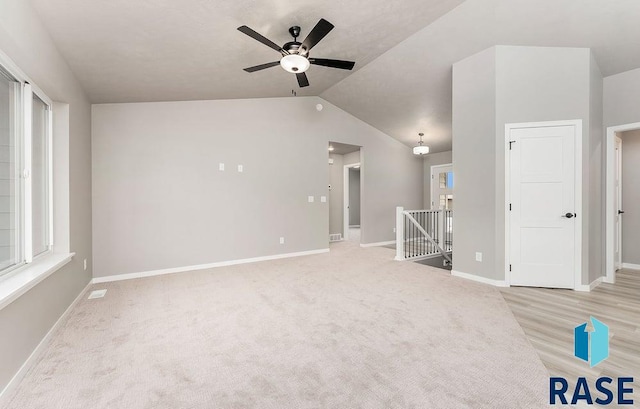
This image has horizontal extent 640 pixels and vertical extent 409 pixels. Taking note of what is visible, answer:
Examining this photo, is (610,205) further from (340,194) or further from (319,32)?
(340,194)

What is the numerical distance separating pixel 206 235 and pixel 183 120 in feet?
6.30

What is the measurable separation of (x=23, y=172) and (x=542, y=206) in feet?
18.0

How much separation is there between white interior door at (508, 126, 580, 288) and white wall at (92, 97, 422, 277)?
3.47 meters

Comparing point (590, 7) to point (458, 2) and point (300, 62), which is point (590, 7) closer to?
point (458, 2)

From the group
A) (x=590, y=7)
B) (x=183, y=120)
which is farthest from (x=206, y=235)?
(x=590, y=7)

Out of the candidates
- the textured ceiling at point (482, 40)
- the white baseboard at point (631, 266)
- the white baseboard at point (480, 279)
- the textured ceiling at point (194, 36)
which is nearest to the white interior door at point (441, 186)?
the textured ceiling at point (482, 40)

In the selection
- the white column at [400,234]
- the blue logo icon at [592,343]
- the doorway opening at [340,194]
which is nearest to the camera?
the blue logo icon at [592,343]

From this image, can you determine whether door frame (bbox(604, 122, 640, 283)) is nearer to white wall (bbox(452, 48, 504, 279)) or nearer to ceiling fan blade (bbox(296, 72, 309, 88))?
white wall (bbox(452, 48, 504, 279))

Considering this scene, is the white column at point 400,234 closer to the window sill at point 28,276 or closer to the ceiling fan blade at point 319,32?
the ceiling fan blade at point 319,32

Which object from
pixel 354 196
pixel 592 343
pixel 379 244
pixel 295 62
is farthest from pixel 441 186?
pixel 295 62

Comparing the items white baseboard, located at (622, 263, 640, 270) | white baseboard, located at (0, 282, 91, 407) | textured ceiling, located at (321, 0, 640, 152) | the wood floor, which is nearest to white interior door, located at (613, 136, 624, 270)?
white baseboard, located at (622, 263, 640, 270)

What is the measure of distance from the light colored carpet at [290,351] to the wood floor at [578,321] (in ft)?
0.49

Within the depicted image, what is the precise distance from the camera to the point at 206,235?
4801 millimetres

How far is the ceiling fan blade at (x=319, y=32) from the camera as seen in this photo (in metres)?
2.46
